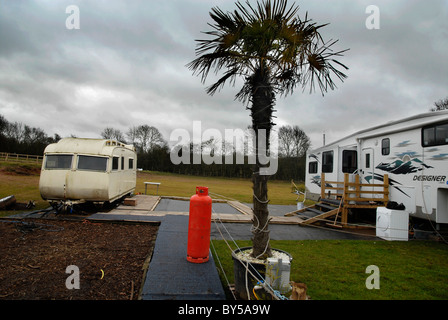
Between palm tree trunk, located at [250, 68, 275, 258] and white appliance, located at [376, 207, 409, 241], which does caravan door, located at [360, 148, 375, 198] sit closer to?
white appliance, located at [376, 207, 409, 241]

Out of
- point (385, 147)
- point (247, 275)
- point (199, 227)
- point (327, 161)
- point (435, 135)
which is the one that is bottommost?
point (247, 275)

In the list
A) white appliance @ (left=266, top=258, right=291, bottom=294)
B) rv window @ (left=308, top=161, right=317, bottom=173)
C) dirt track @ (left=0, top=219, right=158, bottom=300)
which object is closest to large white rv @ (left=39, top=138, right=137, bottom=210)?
dirt track @ (left=0, top=219, right=158, bottom=300)

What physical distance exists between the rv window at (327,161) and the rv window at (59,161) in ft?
37.5

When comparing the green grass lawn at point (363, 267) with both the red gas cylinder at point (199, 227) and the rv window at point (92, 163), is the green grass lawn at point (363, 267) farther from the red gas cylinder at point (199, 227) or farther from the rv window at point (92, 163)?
the rv window at point (92, 163)

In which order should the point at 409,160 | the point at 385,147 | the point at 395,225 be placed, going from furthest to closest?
the point at 385,147
the point at 409,160
the point at 395,225

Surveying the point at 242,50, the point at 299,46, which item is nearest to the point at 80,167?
the point at 242,50

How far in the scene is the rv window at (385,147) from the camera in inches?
389

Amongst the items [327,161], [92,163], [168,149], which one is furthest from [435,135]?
[168,149]

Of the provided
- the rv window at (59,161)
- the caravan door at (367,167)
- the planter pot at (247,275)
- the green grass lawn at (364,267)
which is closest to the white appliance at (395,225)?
the green grass lawn at (364,267)

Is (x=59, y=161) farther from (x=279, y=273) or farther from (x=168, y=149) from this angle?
(x=168, y=149)

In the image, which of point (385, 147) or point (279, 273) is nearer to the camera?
point (279, 273)

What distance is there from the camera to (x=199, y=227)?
4789 mm

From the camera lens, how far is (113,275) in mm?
4469

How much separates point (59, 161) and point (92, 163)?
1216 mm
